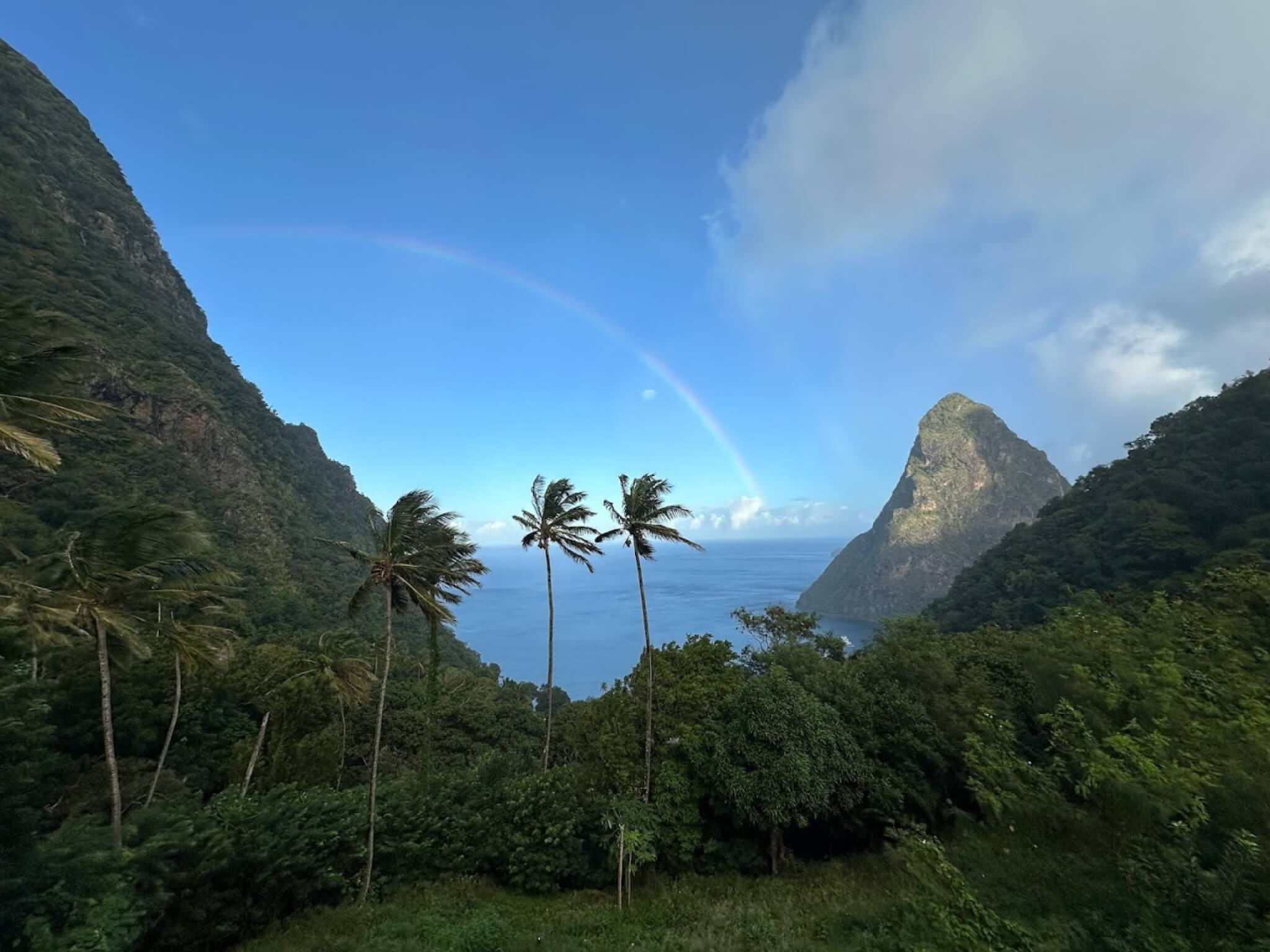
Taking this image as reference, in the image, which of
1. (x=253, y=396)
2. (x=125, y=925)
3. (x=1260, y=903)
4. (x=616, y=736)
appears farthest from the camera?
(x=253, y=396)

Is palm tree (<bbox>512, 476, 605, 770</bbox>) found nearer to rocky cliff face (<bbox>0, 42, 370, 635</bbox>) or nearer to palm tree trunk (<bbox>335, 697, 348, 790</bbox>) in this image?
palm tree trunk (<bbox>335, 697, 348, 790</bbox>)

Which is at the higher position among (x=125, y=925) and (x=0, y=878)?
(x=0, y=878)

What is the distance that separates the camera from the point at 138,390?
192 feet

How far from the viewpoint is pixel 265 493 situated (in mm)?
74438

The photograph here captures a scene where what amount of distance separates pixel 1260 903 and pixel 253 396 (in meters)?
132

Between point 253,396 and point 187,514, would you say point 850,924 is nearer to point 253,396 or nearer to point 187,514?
point 187,514

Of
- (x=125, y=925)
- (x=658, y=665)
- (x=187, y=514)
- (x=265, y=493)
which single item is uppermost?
(x=265, y=493)

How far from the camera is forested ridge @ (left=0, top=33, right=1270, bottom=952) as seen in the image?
729 centimetres

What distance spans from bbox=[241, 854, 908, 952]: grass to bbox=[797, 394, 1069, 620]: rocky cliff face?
161809mm

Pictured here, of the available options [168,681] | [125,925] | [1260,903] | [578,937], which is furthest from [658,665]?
[168,681]

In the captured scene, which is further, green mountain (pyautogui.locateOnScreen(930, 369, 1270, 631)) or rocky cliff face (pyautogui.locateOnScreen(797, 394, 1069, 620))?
A: rocky cliff face (pyautogui.locateOnScreen(797, 394, 1069, 620))

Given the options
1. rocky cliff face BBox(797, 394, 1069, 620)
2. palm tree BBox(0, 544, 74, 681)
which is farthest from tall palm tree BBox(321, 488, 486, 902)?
rocky cliff face BBox(797, 394, 1069, 620)

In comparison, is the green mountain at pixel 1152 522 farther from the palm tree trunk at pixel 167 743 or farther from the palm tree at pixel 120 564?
the palm tree trunk at pixel 167 743

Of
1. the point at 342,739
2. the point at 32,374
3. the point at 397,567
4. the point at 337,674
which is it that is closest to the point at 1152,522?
the point at 397,567
